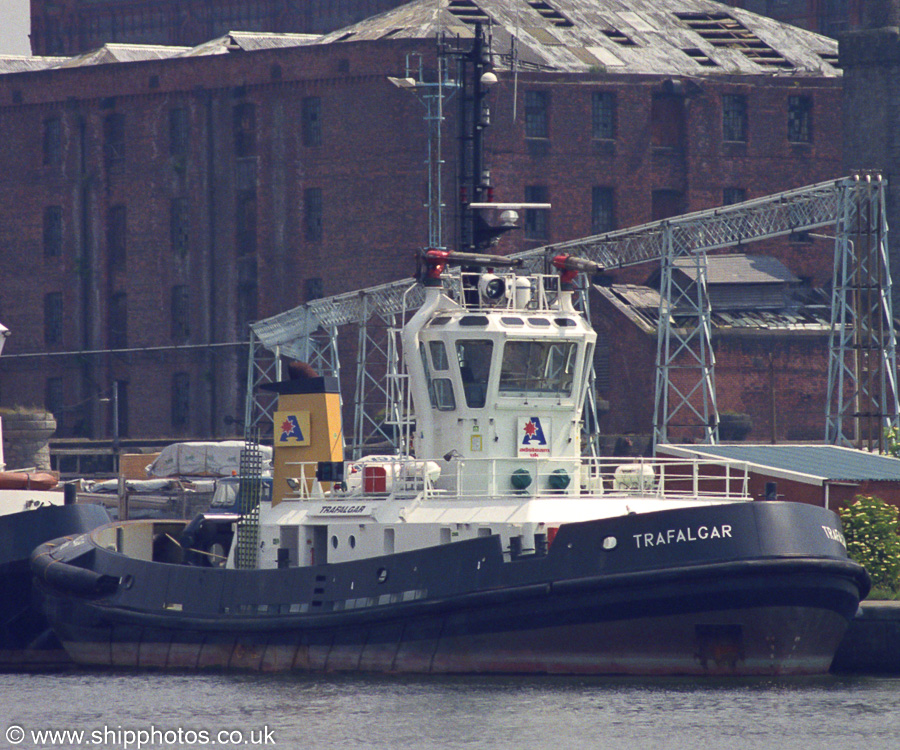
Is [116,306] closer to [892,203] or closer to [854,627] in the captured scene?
[892,203]

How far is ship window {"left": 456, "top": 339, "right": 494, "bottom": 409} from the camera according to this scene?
2608 centimetres

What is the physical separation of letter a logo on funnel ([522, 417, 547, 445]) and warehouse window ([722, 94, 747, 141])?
44.7 meters

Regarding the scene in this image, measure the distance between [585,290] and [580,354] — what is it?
2393 cm

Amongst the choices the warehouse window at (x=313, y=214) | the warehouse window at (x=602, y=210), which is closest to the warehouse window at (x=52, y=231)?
the warehouse window at (x=313, y=214)

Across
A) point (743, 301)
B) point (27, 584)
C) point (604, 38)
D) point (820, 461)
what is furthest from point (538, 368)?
point (604, 38)

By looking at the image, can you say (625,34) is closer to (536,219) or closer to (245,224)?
(536,219)

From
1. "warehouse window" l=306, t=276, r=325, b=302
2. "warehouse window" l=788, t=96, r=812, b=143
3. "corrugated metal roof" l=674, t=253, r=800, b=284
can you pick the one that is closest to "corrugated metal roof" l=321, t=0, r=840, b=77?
"warehouse window" l=788, t=96, r=812, b=143

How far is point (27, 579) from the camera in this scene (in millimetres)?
29953

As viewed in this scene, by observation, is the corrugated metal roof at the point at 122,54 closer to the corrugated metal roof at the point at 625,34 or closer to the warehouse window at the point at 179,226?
the warehouse window at the point at 179,226

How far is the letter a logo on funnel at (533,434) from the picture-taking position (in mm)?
26016

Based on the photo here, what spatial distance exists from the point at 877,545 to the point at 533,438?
656 cm

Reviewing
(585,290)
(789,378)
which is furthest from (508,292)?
(789,378)

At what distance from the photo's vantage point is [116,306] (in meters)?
72.6

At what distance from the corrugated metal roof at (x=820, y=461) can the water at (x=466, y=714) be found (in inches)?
256
